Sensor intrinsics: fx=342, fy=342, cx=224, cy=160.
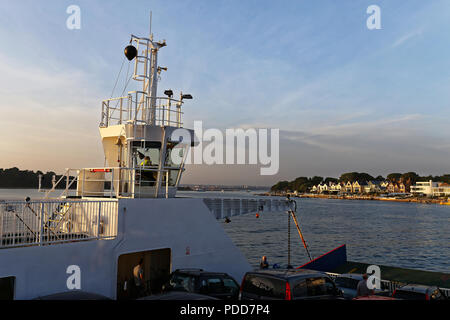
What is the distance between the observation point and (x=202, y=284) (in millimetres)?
9844

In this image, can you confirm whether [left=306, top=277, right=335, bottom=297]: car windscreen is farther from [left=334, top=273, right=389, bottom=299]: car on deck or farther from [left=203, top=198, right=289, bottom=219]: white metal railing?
[left=203, top=198, right=289, bottom=219]: white metal railing

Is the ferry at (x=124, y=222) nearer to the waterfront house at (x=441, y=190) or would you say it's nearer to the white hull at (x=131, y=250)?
the white hull at (x=131, y=250)

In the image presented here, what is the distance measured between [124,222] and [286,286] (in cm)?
526

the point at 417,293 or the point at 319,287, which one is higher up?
the point at 319,287

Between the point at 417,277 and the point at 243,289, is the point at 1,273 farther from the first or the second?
the point at 417,277

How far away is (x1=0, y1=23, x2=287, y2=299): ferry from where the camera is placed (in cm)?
903

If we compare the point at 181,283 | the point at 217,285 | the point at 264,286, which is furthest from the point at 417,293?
the point at 181,283

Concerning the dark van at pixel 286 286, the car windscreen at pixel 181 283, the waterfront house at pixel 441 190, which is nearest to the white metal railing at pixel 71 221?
the car windscreen at pixel 181 283

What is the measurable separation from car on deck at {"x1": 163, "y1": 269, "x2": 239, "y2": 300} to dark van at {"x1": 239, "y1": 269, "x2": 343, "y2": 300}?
3.36 feet

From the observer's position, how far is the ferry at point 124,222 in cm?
903

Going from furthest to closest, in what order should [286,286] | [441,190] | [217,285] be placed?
1. [441,190]
2. [217,285]
3. [286,286]

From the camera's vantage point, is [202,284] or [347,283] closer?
[202,284]

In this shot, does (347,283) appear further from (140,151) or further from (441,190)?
(441,190)
